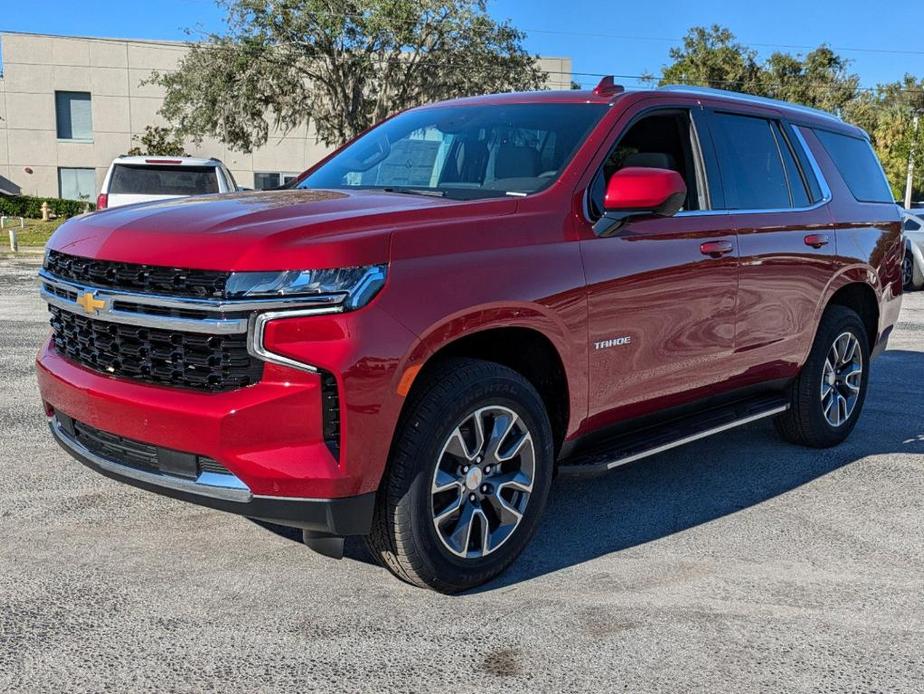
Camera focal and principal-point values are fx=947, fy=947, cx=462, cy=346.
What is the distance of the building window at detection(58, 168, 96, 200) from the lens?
144 feet

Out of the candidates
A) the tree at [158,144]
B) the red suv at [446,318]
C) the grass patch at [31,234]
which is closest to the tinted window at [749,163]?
the red suv at [446,318]

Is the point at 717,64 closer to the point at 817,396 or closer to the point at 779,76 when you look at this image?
the point at 779,76

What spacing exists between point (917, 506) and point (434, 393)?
3009mm

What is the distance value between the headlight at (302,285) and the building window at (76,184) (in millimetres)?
44438

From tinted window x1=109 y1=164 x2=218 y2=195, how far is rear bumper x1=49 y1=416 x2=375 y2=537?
9.75m

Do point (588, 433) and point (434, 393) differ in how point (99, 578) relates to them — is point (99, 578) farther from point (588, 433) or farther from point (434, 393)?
point (588, 433)

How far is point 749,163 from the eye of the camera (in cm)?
518

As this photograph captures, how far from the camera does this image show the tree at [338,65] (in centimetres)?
2861

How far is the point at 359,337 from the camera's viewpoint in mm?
3168

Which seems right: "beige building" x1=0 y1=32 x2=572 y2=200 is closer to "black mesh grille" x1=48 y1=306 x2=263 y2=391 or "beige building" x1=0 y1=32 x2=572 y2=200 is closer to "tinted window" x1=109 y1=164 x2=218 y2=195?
"tinted window" x1=109 y1=164 x2=218 y2=195

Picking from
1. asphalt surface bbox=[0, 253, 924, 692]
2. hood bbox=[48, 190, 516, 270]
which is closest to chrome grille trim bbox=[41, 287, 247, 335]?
hood bbox=[48, 190, 516, 270]

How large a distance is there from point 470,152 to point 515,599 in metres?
2.17

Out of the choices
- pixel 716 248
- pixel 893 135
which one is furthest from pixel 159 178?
pixel 893 135

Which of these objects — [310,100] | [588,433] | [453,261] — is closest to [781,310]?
[588,433]
